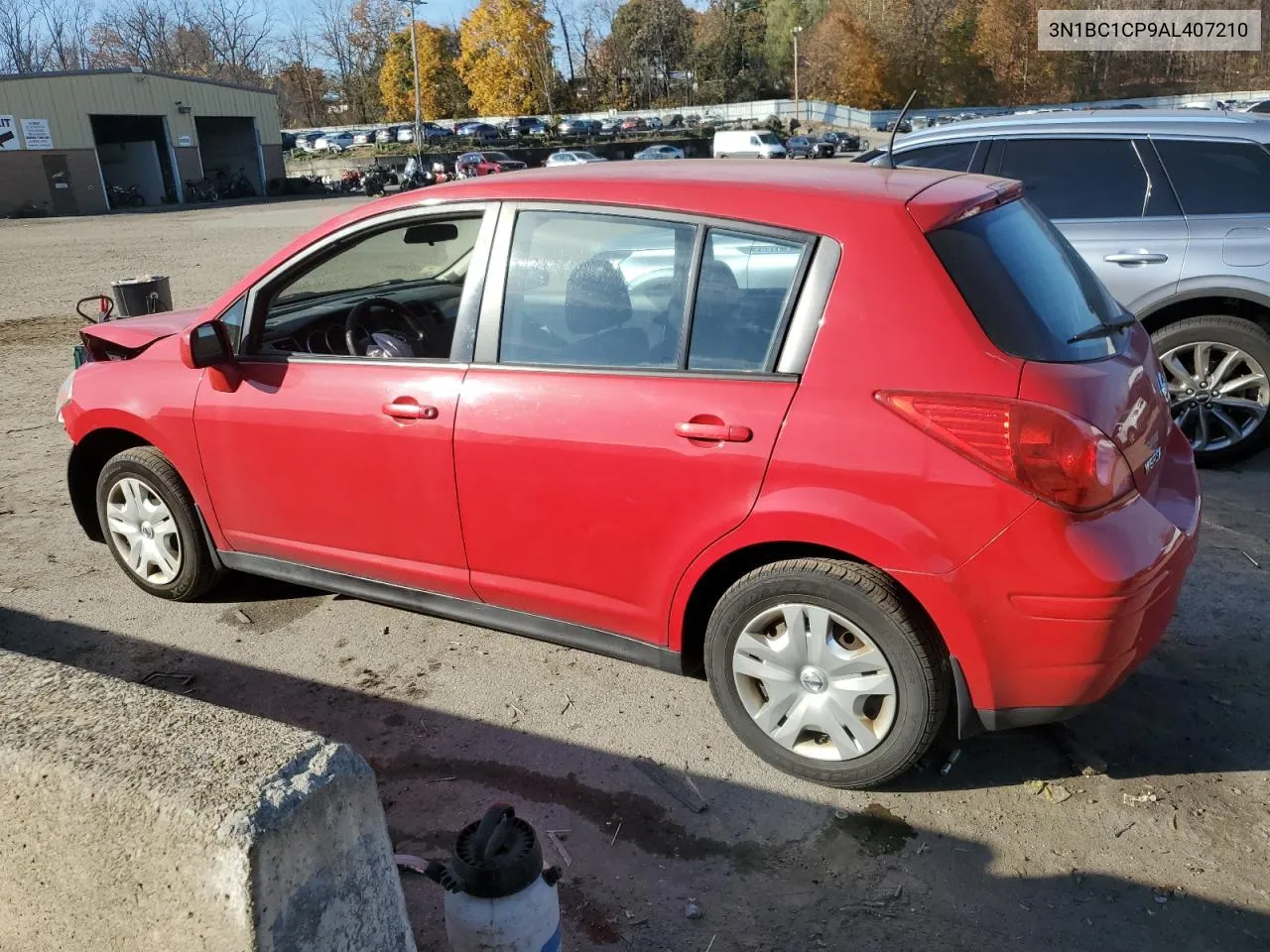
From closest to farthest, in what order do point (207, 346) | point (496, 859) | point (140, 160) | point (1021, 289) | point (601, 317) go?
point (496, 859)
point (1021, 289)
point (601, 317)
point (207, 346)
point (140, 160)

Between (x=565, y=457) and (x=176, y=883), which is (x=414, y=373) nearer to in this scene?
(x=565, y=457)

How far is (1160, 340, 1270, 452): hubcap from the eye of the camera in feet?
18.4

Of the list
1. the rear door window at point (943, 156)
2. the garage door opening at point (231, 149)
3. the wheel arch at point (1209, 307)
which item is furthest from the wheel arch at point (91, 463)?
the garage door opening at point (231, 149)

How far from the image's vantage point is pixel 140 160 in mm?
49000

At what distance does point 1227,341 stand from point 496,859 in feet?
17.3

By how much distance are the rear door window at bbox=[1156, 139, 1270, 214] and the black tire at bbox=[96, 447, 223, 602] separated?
17.9ft

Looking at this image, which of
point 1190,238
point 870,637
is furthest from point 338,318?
point 1190,238

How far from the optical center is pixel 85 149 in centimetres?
4416

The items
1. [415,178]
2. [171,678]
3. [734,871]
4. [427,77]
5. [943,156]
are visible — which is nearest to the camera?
[734,871]

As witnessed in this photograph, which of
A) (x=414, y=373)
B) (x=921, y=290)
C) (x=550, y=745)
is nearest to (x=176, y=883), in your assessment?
(x=550, y=745)

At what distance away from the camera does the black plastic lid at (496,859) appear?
206 cm

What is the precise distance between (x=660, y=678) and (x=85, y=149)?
4945 cm

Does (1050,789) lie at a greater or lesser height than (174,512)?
lesser

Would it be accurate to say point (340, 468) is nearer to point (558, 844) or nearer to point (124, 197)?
point (558, 844)
